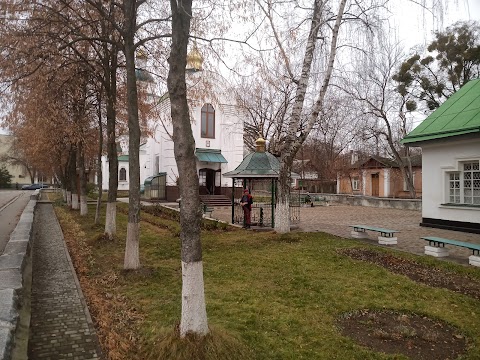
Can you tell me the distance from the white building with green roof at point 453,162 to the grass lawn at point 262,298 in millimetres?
5922

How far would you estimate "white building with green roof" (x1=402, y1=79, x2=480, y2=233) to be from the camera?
13.2 meters

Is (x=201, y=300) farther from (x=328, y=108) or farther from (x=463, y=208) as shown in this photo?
(x=328, y=108)

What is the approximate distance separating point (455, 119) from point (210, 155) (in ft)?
64.3

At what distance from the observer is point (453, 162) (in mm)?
13891

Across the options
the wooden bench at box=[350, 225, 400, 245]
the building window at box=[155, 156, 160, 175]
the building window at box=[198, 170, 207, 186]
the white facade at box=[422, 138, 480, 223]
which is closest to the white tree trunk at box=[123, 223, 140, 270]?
the wooden bench at box=[350, 225, 400, 245]

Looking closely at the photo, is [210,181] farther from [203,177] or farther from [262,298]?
[262,298]

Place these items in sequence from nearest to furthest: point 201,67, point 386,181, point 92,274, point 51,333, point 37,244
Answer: point 51,333, point 92,274, point 201,67, point 37,244, point 386,181

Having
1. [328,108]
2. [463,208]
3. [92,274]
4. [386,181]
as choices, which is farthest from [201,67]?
[386,181]

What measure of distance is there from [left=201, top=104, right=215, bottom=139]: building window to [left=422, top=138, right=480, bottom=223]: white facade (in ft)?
63.2

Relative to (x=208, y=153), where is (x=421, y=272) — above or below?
below

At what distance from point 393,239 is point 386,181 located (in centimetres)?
3353

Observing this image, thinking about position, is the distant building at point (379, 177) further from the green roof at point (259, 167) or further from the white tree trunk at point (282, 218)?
the white tree trunk at point (282, 218)

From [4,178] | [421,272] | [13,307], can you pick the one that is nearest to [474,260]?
[421,272]

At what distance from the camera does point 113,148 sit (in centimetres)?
1194
